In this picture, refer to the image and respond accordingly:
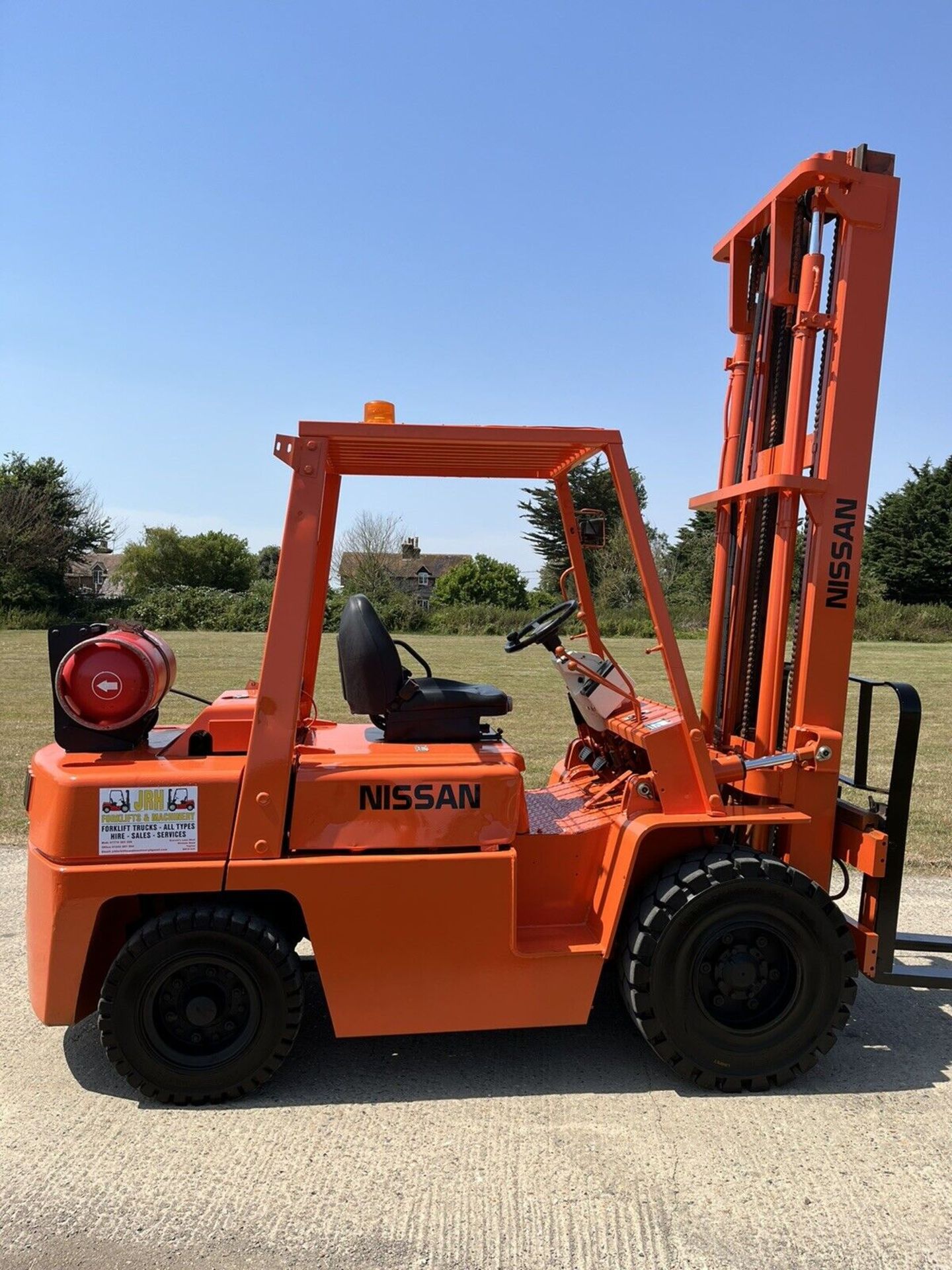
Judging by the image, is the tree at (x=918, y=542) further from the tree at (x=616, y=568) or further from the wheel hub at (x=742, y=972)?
the wheel hub at (x=742, y=972)

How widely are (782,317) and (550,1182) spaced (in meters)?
3.70

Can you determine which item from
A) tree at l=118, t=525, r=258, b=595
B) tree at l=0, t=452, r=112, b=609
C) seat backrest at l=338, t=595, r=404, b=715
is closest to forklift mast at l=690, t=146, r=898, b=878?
seat backrest at l=338, t=595, r=404, b=715

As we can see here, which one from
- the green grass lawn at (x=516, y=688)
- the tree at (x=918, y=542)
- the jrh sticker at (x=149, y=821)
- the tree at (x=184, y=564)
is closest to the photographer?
the jrh sticker at (x=149, y=821)

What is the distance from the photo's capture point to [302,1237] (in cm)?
289

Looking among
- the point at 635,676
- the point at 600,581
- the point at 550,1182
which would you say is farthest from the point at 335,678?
the point at 550,1182

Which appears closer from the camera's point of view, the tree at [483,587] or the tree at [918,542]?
the tree at [483,587]

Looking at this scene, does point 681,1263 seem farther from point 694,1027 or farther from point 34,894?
point 34,894

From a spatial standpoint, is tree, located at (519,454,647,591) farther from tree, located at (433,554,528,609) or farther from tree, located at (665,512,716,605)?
tree, located at (665,512,716,605)

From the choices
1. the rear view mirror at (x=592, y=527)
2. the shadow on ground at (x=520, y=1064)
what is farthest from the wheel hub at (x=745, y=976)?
the rear view mirror at (x=592, y=527)

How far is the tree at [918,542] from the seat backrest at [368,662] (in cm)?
5165

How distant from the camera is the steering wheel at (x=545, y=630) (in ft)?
14.2

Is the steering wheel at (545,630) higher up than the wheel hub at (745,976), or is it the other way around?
the steering wheel at (545,630)

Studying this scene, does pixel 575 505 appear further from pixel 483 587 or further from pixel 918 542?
pixel 918 542

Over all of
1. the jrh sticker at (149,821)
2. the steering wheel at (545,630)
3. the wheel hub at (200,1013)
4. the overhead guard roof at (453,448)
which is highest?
the overhead guard roof at (453,448)
